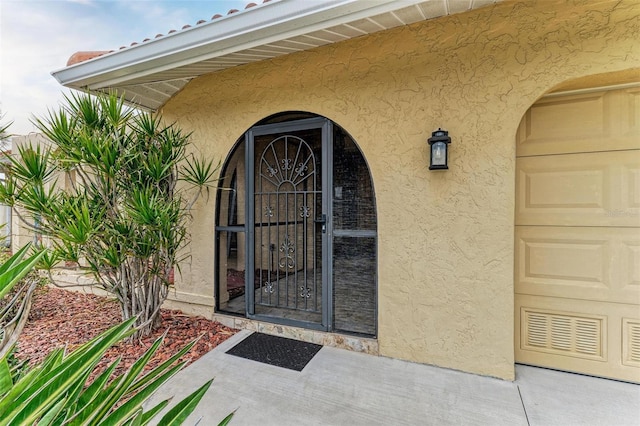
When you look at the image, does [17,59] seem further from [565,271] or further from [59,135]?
[565,271]

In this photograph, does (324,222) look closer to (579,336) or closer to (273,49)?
(273,49)

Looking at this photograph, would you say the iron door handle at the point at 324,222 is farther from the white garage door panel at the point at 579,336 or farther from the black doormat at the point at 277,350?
the white garage door panel at the point at 579,336

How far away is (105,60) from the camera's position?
4.24 m

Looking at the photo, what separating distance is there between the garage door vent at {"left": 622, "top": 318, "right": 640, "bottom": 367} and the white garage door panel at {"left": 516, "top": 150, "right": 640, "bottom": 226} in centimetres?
110

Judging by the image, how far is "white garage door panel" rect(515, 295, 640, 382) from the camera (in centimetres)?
332

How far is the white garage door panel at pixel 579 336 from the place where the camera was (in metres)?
3.32

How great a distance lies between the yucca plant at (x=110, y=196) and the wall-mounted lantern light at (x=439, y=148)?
3.34 meters

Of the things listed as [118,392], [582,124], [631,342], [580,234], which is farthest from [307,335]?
[582,124]

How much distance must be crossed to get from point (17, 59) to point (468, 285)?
9.02m

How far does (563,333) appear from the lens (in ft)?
11.7

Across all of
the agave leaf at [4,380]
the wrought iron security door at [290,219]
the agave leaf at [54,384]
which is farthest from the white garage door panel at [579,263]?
the agave leaf at [4,380]

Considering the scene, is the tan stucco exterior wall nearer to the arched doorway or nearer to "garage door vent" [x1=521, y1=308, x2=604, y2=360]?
the arched doorway

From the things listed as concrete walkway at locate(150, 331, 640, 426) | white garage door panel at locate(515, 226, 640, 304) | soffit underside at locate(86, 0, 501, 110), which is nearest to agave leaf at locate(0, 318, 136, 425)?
concrete walkway at locate(150, 331, 640, 426)

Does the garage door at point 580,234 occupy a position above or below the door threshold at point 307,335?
above
